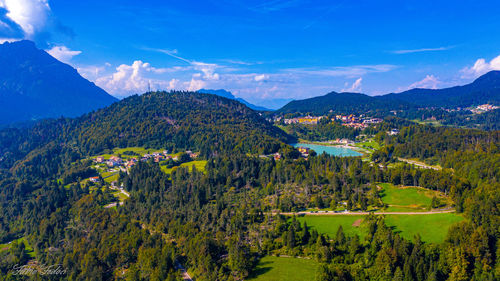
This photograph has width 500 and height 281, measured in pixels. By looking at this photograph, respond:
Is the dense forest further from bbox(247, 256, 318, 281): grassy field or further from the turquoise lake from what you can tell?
the turquoise lake

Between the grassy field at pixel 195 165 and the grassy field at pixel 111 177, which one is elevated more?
the grassy field at pixel 195 165

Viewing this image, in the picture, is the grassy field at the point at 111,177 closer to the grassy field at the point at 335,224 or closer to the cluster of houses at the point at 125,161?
the cluster of houses at the point at 125,161

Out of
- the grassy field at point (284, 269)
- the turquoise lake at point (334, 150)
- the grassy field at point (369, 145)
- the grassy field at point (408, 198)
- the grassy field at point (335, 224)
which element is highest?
the grassy field at point (369, 145)

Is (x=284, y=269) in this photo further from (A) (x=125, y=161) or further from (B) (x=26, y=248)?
(A) (x=125, y=161)

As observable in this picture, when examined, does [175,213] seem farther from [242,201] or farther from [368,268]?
[368,268]

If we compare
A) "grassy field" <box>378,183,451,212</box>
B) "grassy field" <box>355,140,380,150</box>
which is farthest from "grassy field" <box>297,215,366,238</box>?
"grassy field" <box>355,140,380,150</box>

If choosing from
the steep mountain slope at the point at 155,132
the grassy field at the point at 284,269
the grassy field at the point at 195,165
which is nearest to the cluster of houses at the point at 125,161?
the grassy field at the point at 195,165

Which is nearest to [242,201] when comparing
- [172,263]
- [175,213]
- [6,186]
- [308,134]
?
[175,213]
